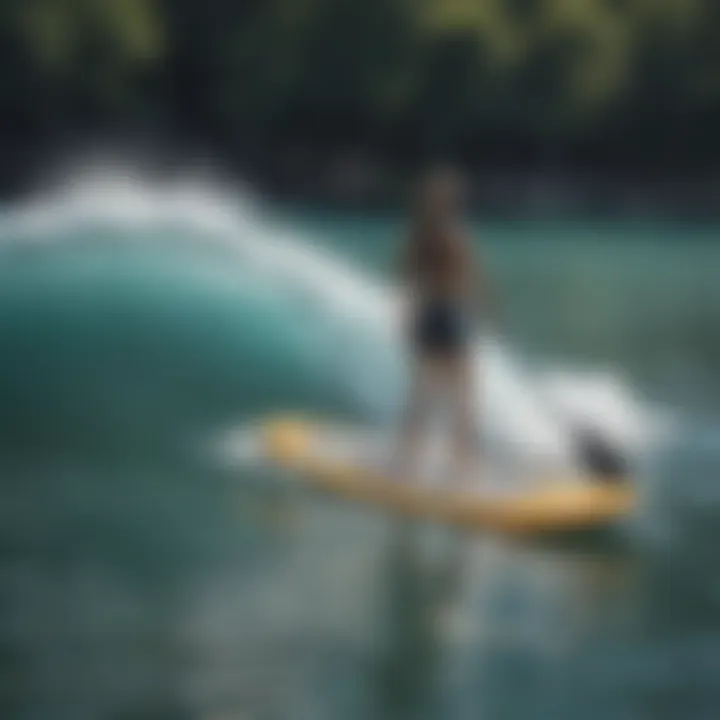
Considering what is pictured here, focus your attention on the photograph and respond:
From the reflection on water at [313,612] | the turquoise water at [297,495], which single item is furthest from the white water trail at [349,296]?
the reflection on water at [313,612]

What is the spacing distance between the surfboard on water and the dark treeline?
0.31 m

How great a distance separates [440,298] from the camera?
2424 millimetres

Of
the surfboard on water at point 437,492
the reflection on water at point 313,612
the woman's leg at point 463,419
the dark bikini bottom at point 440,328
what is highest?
the dark bikini bottom at point 440,328

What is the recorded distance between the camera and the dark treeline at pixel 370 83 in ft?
8.14

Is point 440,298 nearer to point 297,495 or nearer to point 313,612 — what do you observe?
point 297,495

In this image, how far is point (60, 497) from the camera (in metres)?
2.39

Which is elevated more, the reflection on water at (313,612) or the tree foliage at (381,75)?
the tree foliage at (381,75)

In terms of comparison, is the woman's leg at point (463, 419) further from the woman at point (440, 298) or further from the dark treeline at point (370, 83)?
the dark treeline at point (370, 83)

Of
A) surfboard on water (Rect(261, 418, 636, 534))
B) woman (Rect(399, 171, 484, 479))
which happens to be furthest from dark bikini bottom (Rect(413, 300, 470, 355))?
surfboard on water (Rect(261, 418, 636, 534))

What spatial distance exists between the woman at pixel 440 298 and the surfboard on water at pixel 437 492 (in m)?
0.07

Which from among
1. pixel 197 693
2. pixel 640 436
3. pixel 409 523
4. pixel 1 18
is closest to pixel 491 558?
pixel 409 523

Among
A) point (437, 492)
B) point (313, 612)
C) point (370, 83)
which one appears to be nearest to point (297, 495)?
point (437, 492)

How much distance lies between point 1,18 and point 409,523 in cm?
74

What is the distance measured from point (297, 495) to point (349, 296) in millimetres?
234
